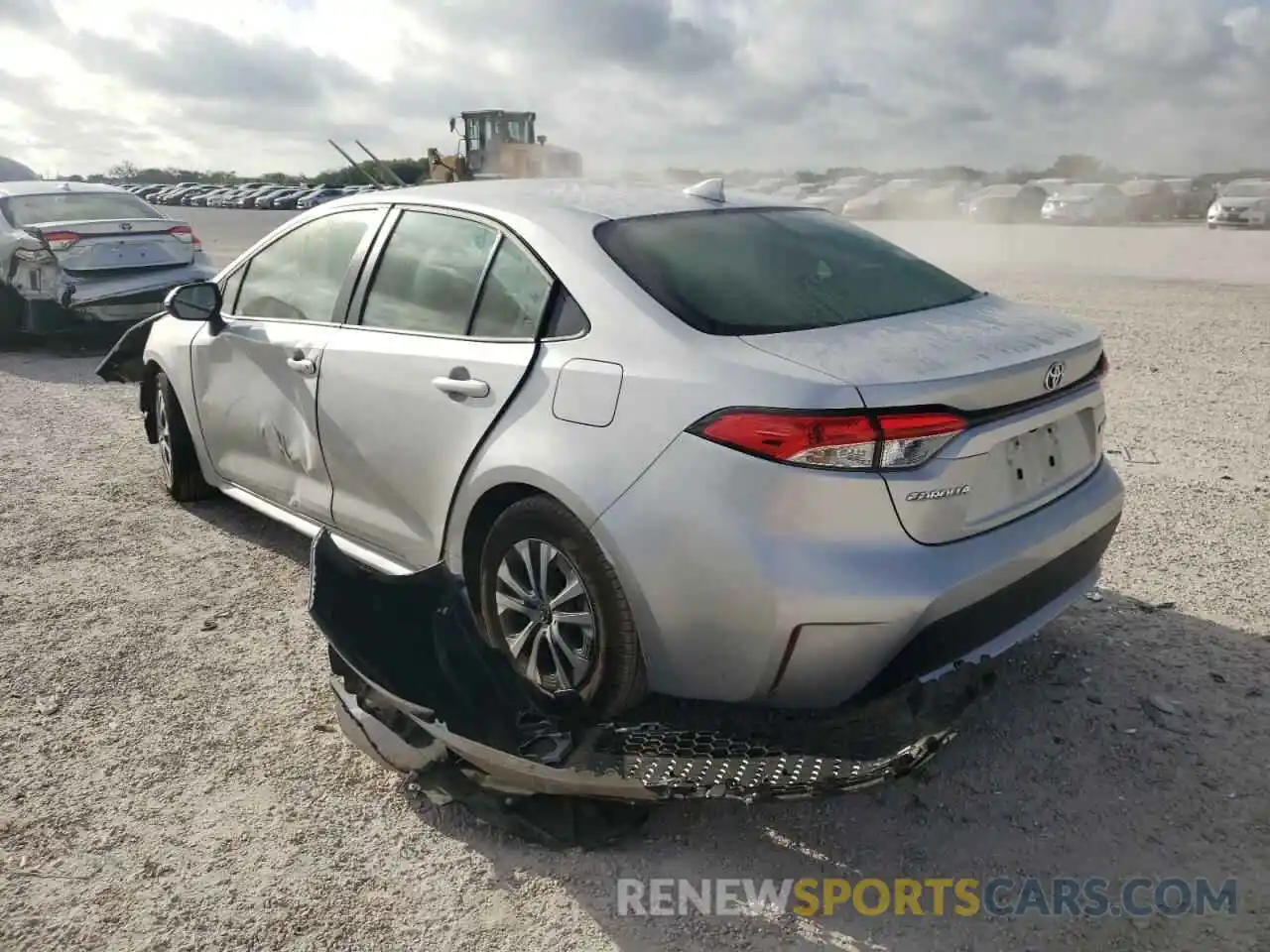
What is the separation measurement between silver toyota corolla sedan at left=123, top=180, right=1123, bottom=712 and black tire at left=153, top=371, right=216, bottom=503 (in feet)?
4.69

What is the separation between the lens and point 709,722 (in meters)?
3.16

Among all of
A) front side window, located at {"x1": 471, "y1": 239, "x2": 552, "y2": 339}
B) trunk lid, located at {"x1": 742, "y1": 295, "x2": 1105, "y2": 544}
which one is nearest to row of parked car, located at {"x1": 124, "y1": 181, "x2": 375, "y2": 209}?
front side window, located at {"x1": 471, "y1": 239, "x2": 552, "y2": 339}

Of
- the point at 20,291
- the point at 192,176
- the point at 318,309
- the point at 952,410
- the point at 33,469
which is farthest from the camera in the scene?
the point at 192,176

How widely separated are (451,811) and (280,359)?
1.98 m

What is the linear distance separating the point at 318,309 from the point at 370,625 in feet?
4.73

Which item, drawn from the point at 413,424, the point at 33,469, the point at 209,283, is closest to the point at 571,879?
the point at 413,424

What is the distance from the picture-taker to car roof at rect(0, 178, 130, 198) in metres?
9.96

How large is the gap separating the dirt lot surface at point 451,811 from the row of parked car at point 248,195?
48686 millimetres

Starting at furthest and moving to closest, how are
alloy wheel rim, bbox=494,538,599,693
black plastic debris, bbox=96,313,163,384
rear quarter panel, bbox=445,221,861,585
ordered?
1. black plastic debris, bbox=96,313,163,384
2. alloy wheel rim, bbox=494,538,599,693
3. rear quarter panel, bbox=445,221,861,585

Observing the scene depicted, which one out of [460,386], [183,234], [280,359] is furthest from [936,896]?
[183,234]

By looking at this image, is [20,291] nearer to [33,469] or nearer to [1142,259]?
[33,469]

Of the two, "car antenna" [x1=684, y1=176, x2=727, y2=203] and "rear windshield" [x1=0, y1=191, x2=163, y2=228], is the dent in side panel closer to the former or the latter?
"car antenna" [x1=684, y1=176, x2=727, y2=203]

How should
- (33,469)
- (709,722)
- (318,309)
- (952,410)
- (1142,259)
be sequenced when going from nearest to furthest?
1. (952,410)
2. (709,722)
3. (318,309)
4. (33,469)
5. (1142,259)

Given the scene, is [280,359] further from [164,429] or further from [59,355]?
[59,355]
